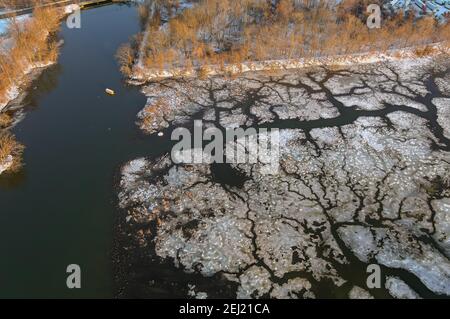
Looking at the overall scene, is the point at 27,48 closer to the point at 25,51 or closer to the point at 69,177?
the point at 25,51

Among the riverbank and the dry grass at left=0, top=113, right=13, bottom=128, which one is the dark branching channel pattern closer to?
the dry grass at left=0, top=113, right=13, bottom=128

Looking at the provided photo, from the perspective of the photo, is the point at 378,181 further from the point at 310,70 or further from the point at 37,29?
the point at 37,29

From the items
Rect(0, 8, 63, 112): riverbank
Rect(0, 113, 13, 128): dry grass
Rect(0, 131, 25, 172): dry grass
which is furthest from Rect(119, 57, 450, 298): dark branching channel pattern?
Rect(0, 8, 63, 112): riverbank

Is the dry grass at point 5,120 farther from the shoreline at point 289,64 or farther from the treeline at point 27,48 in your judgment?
the shoreline at point 289,64

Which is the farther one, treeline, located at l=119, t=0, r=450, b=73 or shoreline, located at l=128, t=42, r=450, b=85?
treeline, located at l=119, t=0, r=450, b=73

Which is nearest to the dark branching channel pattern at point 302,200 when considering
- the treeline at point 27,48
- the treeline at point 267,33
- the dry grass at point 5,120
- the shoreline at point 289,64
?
the shoreline at point 289,64
